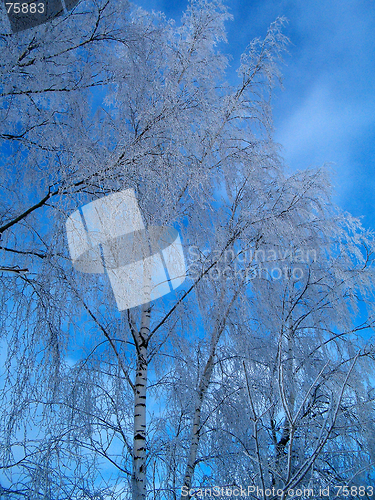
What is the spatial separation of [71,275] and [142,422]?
67.3 inches

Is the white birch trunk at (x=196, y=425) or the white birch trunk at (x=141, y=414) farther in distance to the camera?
the white birch trunk at (x=196, y=425)

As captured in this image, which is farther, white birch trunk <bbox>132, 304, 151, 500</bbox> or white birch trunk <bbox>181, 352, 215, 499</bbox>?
white birch trunk <bbox>181, 352, 215, 499</bbox>

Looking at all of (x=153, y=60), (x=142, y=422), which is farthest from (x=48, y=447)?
(x=153, y=60)

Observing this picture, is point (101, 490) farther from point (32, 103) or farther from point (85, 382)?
point (32, 103)

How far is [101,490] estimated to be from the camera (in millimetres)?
3355

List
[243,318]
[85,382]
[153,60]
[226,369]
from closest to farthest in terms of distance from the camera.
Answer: [85,382], [243,318], [226,369], [153,60]

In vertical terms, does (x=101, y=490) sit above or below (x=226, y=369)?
below

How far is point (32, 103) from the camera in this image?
14.0ft

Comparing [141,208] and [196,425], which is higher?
[141,208]

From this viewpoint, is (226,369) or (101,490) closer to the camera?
(101,490)

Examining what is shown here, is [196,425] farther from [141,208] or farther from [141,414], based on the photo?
[141,208]

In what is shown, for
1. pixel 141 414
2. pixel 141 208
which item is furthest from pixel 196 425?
pixel 141 208

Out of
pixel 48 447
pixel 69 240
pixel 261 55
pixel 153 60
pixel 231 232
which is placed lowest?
pixel 48 447

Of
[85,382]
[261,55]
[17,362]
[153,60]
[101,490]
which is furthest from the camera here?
[261,55]
